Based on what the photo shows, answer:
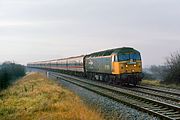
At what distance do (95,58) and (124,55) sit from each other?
901cm

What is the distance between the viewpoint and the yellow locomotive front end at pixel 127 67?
89.5 ft

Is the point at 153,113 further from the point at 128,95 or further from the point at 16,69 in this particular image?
the point at 16,69

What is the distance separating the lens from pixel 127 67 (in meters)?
27.5

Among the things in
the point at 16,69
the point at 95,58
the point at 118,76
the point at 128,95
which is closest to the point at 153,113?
the point at 128,95

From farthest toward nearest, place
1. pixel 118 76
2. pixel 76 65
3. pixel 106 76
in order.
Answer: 1. pixel 76 65
2. pixel 106 76
3. pixel 118 76

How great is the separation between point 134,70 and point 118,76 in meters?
1.45

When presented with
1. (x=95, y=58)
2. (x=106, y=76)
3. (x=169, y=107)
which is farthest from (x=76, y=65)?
(x=169, y=107)

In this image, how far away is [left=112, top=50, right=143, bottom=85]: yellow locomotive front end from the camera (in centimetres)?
2727

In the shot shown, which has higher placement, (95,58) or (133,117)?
(95,58)

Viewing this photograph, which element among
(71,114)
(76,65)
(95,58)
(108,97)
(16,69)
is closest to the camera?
(71,114)

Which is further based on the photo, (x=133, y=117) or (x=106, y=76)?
(x=106, y=76)

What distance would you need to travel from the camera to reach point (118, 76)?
89.7 ft

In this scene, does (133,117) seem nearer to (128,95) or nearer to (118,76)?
(128,95)

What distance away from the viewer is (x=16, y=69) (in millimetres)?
100375
